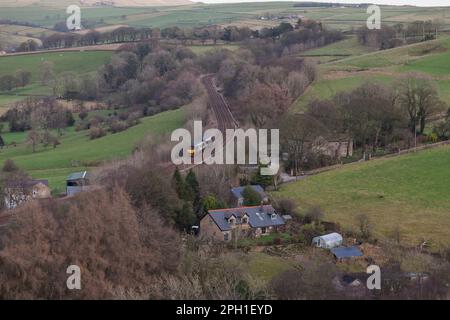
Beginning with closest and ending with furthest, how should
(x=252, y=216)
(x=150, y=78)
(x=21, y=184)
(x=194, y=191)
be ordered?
1. (x=252, y=216)
2. (x=194, y=191)
3. (x=21, y=184)
4. (x=150, y=78)

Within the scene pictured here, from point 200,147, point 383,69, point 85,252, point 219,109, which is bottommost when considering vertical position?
point 200,147

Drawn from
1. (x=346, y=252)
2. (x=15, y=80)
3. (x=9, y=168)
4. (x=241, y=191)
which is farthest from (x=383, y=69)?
(x=15, y=80)

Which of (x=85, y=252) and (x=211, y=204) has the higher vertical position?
(x=85, y=252)

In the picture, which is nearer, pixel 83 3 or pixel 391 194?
pixel 391 194

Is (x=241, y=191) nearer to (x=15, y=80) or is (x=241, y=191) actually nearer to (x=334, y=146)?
(x=334, y=146)

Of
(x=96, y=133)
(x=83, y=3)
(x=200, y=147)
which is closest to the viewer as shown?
(x=200, y=147)
